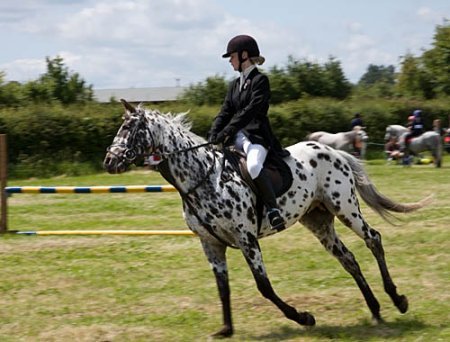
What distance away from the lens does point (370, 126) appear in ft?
115

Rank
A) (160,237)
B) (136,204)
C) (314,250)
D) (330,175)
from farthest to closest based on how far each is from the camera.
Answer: (136,204) → (160,237) → (314,250) → (330,175)

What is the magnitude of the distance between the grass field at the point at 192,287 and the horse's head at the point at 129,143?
164 centimetres

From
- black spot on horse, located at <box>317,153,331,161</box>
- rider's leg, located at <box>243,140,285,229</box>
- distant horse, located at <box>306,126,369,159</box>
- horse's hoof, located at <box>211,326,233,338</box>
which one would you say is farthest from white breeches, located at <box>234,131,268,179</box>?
distant horse, located at <box>306,126,369,159</box>

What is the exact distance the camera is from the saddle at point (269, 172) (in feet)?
23.8

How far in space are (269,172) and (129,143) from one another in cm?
133

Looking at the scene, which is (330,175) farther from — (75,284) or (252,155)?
(75,284)

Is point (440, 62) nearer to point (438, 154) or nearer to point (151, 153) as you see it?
point (438, 154)

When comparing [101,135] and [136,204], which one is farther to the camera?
[101,135]

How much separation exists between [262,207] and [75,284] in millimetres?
3232

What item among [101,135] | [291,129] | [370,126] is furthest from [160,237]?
[370,126]

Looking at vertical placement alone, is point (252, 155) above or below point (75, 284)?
above

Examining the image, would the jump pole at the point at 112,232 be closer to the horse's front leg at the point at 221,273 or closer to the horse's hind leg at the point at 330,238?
the horse's hind leg at the point at 330,238

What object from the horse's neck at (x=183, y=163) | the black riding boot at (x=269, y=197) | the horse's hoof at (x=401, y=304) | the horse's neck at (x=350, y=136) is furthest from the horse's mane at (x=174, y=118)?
the horse's neck at (x=350, y=136)

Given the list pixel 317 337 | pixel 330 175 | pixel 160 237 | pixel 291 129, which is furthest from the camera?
pixel 291 129
